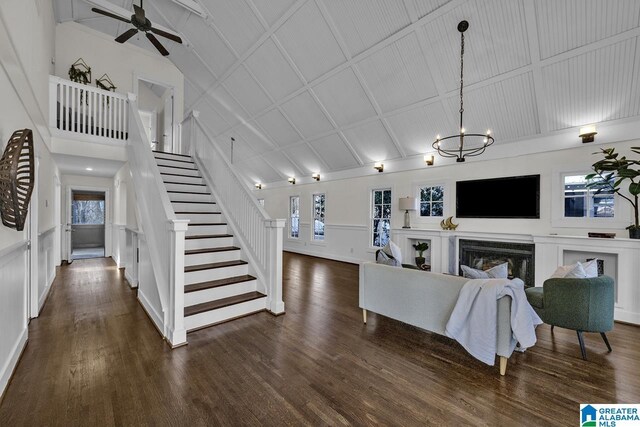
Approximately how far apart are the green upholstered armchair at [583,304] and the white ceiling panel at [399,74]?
342 centimetres

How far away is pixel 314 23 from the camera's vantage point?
4.69 metres

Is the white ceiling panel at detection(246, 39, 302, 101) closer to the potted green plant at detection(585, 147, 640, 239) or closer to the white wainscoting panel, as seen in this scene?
the white wainscoting panel

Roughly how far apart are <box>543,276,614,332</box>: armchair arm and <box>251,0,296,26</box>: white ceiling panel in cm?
541

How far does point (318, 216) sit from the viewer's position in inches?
344

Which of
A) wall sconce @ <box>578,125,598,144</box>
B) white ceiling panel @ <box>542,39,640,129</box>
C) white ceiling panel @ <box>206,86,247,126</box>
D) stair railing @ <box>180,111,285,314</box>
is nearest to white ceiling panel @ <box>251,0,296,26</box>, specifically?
stair railing @ <box>180,111,285,314</box>

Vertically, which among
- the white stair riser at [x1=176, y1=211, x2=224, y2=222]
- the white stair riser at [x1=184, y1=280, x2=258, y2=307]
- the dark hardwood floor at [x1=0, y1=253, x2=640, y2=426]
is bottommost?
the dark hardwood floor at [x1=0, y1=253, x2=640, y2=426]

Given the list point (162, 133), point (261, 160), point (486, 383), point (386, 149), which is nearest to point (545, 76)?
point (386, 149)

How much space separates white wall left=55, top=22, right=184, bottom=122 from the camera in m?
5.49

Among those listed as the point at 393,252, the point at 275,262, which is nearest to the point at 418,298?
the point at 393,252

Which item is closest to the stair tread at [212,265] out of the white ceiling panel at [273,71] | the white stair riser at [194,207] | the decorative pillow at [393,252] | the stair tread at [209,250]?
the stair tread at [209,250]

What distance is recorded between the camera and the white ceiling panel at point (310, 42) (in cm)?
465

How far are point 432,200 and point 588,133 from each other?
2.59 meters

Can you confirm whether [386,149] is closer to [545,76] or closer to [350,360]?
[545,76]

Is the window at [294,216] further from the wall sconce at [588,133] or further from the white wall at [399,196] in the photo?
the wall sconce at [588,133]
